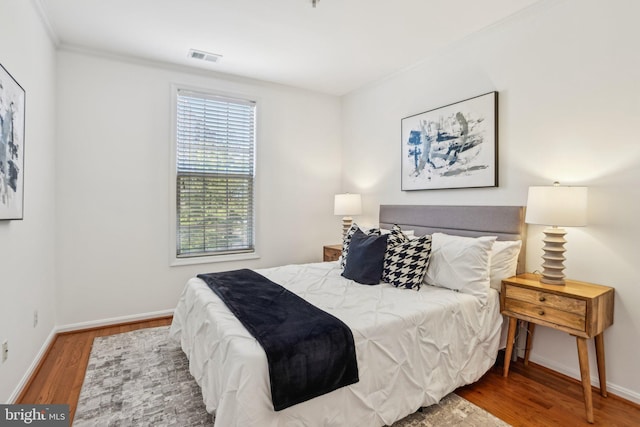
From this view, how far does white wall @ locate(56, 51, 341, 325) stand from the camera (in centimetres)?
313

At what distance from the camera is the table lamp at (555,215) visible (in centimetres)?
210

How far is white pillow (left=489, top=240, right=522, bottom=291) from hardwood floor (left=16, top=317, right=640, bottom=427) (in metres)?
0.65

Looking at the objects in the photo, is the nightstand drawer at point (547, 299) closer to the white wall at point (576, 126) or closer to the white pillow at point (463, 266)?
the white pillow at point (463, 266)

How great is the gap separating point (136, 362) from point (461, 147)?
320 centimetres

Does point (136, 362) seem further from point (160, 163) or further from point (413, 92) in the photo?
point (413, 92)

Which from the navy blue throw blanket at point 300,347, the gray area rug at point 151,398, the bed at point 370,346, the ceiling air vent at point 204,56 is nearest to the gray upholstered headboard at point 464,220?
the bed at point 370,346

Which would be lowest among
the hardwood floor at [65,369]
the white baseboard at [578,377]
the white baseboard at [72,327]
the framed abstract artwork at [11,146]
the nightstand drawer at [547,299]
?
the hardwood floor at [65,369]

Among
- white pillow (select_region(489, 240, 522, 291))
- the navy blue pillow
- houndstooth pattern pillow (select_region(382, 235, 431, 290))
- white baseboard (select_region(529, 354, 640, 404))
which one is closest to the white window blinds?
the navy blue pillow

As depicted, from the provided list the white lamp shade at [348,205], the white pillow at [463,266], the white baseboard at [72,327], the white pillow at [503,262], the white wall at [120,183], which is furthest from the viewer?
the white lamp shade at [348,205]

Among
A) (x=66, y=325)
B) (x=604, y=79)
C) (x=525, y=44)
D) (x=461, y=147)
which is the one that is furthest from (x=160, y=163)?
(x=604, y=79)

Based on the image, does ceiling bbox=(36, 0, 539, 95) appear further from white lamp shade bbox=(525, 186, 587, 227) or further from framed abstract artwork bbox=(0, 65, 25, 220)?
white lamp shade bbox=(525, 186, 587, 227)

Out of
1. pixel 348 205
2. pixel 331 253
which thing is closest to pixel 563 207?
pixel 348 205

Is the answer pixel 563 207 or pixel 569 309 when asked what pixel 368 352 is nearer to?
pixel 569 309

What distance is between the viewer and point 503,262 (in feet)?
8.05
